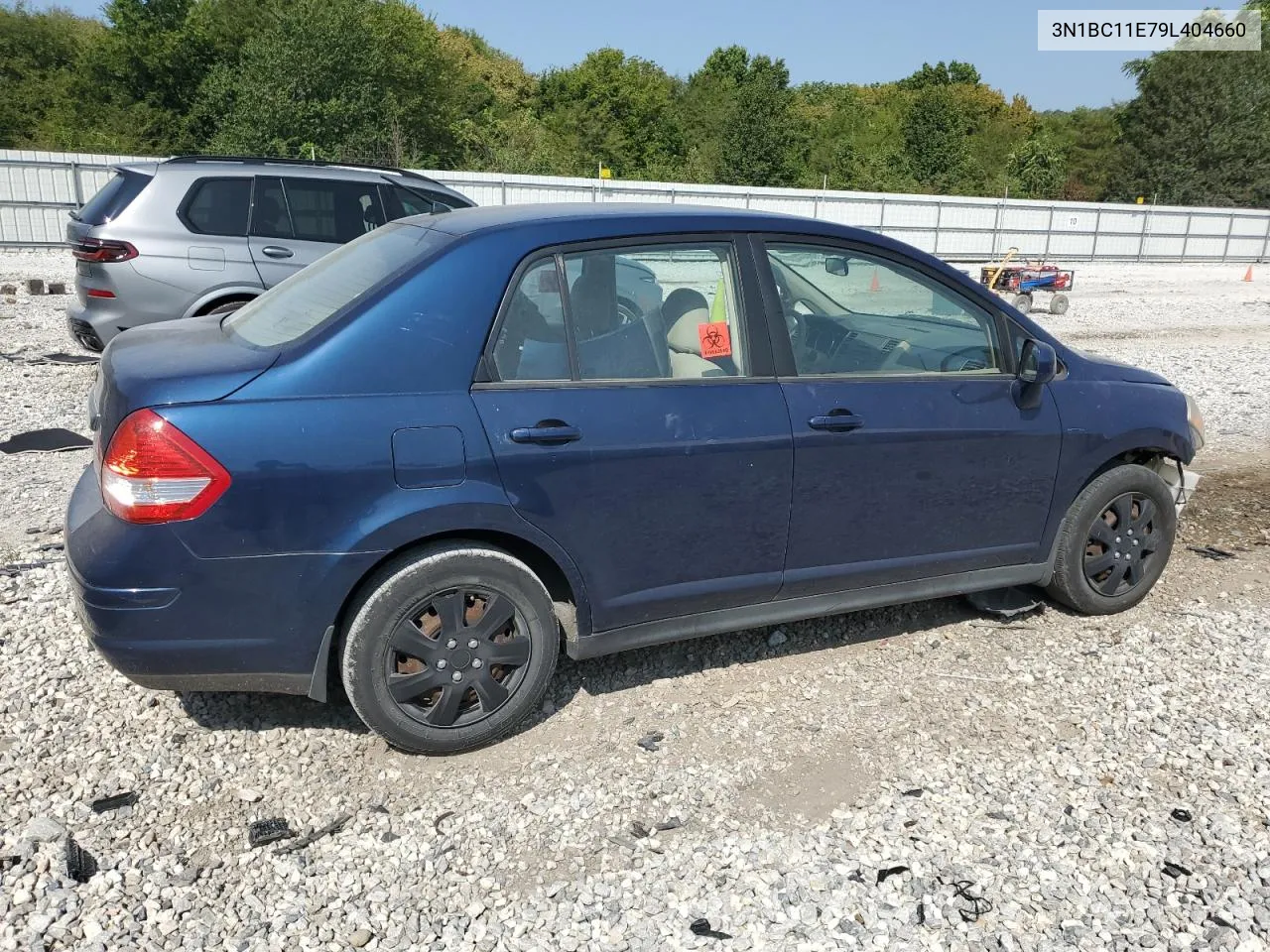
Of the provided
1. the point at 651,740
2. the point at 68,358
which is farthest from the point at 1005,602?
the point at 68,358

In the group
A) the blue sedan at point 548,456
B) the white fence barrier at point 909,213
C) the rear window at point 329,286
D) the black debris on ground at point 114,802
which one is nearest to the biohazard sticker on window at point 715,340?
the blue sedan at point 548,456

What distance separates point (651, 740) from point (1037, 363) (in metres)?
2.19

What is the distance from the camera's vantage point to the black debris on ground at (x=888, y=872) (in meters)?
2.94

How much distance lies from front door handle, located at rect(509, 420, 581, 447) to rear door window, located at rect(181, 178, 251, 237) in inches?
239

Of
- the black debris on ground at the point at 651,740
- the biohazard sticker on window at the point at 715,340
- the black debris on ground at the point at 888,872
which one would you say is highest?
the biohazard sticker on window at the point at 715,340

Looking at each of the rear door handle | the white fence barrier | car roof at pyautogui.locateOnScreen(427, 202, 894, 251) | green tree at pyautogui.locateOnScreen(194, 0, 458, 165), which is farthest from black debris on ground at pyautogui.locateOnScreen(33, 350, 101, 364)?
green tree at pyautogui.locateOnScreen(194, 0, 458, 165)

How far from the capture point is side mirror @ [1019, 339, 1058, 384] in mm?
4074

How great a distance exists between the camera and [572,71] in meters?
61.8

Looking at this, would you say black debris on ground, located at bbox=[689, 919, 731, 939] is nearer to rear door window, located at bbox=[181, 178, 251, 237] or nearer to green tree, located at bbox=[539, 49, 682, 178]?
rear door window, located at bbox=[181, 178, 251, 237]

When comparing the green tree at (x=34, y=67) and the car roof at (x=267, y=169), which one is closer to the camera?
the car roof at (x=267, y=169)

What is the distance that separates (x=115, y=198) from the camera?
8.12m

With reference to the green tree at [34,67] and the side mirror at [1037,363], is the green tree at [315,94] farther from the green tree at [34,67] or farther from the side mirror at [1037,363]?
the side mirror at [1037,363]

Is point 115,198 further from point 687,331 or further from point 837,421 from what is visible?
point 837,421

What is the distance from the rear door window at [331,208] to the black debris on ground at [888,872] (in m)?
7.36
